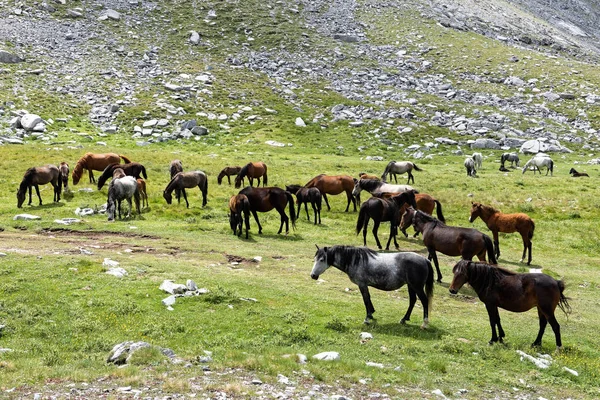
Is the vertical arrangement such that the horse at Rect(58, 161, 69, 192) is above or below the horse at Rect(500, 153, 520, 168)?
below

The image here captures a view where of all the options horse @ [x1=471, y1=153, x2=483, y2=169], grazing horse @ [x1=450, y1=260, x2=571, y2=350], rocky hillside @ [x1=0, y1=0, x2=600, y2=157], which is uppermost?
rocky hillside @ [x1=0, y1=0, x2=600, y2=157]

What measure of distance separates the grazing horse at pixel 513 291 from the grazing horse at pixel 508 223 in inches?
359

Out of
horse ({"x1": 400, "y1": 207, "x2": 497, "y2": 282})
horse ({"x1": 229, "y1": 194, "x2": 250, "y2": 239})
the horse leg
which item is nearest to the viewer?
the horse leg

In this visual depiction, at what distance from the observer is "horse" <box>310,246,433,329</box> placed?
461 inches

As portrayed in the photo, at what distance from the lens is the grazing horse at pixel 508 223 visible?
1955cm

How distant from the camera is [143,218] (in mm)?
23812

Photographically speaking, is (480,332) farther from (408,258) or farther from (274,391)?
(274,391)

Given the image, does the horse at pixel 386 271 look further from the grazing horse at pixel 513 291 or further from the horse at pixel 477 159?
the horse at pixel 477 159

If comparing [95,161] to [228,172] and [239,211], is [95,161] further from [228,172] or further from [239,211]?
[239,211]

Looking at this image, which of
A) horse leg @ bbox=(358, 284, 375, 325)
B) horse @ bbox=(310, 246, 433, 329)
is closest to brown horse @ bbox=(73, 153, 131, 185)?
horse @ bbox=(310, 246, 433, 329)

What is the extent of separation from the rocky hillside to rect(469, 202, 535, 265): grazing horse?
104 ft

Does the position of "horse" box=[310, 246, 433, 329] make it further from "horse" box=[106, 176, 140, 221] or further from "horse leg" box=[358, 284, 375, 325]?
"horse" box=[106, 176, 140, 221]

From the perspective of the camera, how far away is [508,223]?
1995cm

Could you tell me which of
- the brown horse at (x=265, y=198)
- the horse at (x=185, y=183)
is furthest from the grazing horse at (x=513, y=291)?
the horse at (x=185, y=183)
